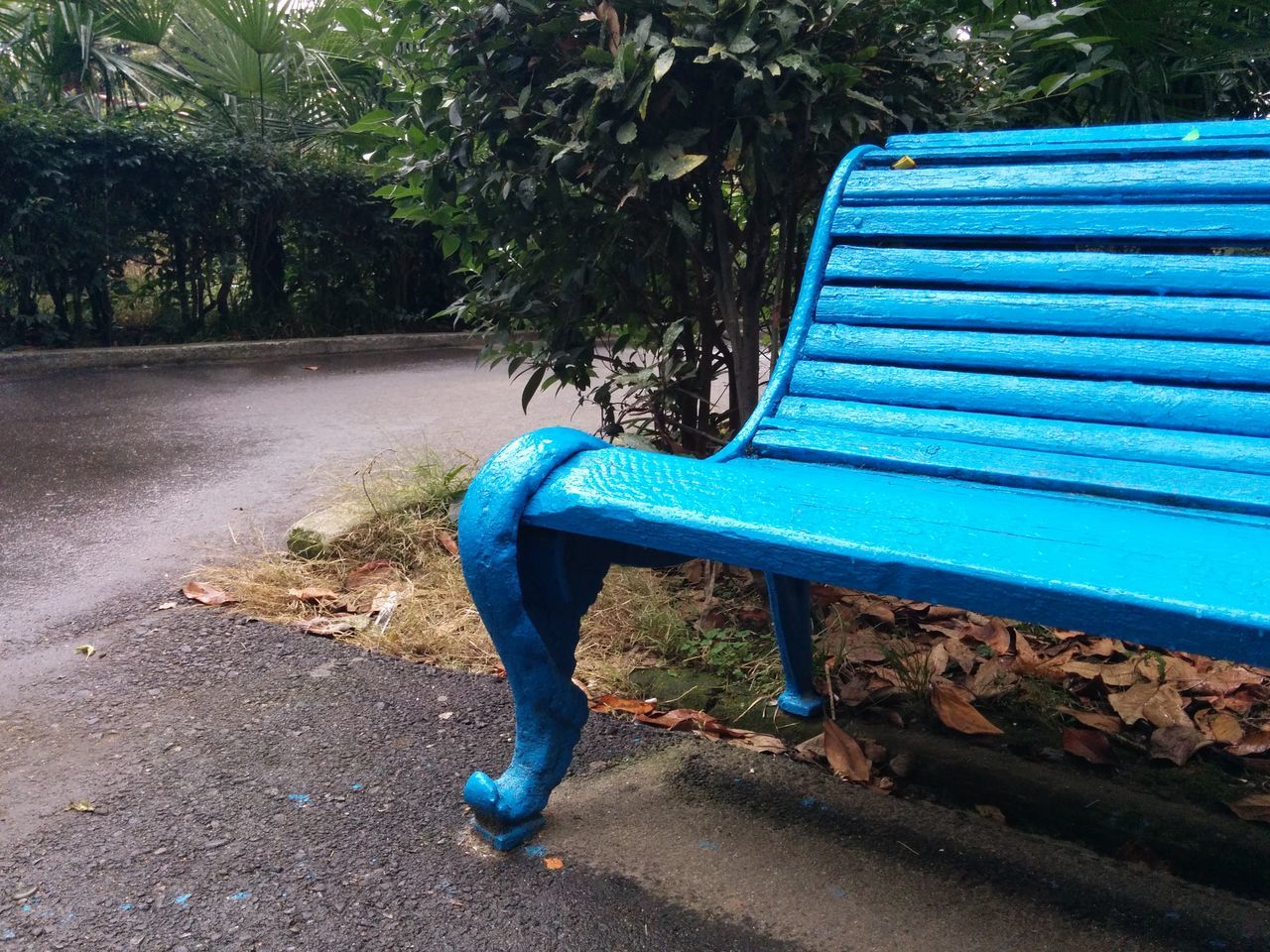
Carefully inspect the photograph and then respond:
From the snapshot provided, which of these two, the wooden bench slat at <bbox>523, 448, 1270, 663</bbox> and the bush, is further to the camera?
the bush

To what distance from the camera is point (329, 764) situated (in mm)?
2035

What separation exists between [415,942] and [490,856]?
223mm

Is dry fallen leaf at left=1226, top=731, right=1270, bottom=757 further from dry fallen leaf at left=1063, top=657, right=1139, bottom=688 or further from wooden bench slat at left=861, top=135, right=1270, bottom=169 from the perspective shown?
wooden bench slat at left=861, top=135, right=1270, bottom=169

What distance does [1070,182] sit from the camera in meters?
1.90

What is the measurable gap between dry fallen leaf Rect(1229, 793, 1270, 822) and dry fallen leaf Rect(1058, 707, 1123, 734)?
0.29m

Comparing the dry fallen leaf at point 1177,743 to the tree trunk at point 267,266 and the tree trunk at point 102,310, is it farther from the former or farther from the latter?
the tree trunk at point 267,266

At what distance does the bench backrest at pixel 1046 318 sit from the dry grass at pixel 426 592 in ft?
2.74

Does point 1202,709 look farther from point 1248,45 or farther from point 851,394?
point 1248,45

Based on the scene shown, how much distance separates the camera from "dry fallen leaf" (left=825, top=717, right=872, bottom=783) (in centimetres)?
199

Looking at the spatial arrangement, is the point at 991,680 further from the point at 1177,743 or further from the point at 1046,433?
the point at 1046,433

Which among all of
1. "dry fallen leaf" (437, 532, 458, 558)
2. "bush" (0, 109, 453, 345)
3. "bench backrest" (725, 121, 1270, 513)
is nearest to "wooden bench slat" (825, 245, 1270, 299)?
"bench backrest" (725, 121, 1270, 513)

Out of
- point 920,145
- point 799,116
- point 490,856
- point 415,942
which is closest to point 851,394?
point 920,145

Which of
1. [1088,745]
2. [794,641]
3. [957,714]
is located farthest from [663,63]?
[1088,745]

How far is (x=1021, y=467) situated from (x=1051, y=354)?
0.75 ft
